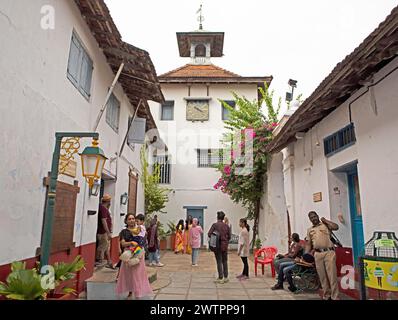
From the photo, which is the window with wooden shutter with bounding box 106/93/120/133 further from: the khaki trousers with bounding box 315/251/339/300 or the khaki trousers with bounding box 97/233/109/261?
the khaki trousers with bounding box 315/251/339/300

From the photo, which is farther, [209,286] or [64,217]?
[209,286]

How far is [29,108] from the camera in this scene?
3.88 metres

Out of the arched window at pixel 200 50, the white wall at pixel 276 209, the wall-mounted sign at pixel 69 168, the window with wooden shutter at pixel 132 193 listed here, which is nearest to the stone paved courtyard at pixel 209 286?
the white wall at pixel 276 209

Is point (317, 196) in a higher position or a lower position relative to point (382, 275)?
higher

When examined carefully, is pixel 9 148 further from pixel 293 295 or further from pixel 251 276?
pixel 251 276

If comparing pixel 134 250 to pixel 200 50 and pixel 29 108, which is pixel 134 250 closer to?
pixel 29 108

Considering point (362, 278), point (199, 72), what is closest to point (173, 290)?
point (362, 278)

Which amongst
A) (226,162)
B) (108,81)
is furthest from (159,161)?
(108,81)

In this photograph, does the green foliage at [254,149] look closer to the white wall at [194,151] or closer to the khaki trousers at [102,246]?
the white wall at [194,151]

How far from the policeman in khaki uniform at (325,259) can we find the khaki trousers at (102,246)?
15.4 ft

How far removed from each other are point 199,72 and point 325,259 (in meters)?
14.7

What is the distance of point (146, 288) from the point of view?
517 centimetres

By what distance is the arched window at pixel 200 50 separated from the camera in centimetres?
2023

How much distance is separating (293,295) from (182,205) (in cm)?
1018
